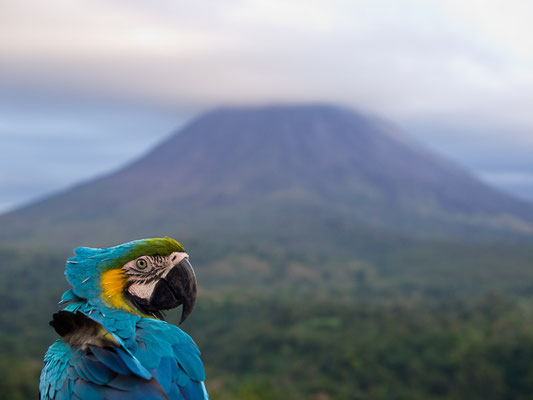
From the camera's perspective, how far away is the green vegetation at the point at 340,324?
24.8m

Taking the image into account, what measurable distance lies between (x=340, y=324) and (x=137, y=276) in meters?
34.1

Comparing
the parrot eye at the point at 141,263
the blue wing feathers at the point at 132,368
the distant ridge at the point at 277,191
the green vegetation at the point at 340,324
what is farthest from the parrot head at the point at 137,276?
the distant ridge at the point at 277,191

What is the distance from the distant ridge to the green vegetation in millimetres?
19189

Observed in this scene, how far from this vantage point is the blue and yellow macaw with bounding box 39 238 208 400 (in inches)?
107

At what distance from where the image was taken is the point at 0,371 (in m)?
18.9

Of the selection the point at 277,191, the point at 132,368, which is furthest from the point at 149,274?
the point at 277,191

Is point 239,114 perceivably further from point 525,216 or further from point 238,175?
point 525,216

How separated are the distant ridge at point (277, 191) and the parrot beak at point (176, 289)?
7687 centimetres

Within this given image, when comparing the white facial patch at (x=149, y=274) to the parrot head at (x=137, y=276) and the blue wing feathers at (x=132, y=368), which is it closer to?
the parrot head at (x=137, y=276)

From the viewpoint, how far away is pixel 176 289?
3.38 m

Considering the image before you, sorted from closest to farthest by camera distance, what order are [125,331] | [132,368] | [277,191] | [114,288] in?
[132,368] < [125,331] < [114,288] < [277,191]

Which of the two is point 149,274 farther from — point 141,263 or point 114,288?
point 114,288

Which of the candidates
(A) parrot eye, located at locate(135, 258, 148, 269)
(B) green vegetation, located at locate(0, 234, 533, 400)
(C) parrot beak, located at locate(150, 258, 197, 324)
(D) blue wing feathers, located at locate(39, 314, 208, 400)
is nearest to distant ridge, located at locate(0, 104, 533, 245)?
(B) green vegetation, located at locate(0, 234, 533, 400)

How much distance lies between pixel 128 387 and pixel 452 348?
28304mm
